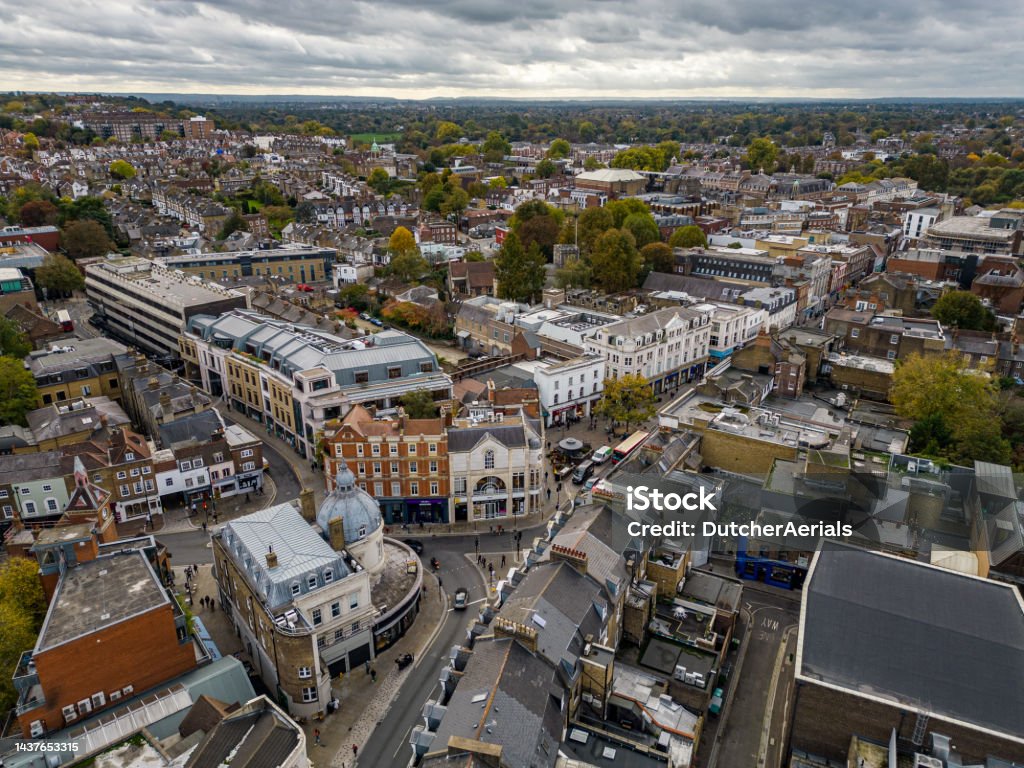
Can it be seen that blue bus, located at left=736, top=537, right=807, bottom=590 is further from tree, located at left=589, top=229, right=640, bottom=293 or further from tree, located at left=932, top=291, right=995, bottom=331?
tree, located at left=589, top=229, right=640, bottom=293

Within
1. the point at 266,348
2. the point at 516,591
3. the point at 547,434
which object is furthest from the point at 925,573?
the point at 266,348

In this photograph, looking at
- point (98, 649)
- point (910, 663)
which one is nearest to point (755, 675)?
point (910, 663)

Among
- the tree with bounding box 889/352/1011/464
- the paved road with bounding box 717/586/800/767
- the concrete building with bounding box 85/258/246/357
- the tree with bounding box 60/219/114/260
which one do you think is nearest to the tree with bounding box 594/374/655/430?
the paved road with bounding box 717/586/800/767

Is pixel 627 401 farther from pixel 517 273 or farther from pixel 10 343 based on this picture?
pixel 10 343

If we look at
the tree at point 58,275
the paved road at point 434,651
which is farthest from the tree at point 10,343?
the paved road at point 434,651

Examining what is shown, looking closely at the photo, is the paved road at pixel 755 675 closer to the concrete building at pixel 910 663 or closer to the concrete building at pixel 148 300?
the concrete building at pixel 910 663

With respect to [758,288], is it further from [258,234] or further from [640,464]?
[258,234]
